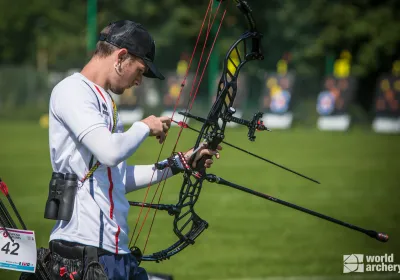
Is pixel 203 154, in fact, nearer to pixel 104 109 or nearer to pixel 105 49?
pixel 104 109

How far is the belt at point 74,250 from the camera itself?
12.4ft

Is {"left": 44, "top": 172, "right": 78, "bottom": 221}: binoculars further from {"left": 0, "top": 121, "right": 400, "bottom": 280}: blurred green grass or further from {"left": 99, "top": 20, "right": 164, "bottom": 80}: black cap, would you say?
{"left": 0, "top": 121, "right": 400, "bottom": 280}: blurred green grass

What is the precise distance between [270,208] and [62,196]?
29.4 ft

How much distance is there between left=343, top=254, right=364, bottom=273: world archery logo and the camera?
794cm

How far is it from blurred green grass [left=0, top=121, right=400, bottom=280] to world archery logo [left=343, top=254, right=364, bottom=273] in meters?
0.12

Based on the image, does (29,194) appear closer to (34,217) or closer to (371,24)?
(34,217)

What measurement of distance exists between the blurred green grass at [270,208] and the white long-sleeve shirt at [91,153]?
4.00 m

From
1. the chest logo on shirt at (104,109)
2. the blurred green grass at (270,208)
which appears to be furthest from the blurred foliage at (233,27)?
the chest logo on shirt at (104,109)

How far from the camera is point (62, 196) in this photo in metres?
3.75

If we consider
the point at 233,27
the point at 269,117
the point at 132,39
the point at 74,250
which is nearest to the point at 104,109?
the point at 132,39

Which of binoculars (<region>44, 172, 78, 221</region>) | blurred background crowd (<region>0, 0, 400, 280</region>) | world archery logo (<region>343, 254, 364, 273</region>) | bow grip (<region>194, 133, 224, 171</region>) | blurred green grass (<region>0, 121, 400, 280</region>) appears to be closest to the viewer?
binoculars (<region>44, 172, 78, 221</region>)

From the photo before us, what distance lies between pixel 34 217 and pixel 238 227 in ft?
9.48

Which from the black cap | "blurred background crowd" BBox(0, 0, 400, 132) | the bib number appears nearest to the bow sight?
the black cap

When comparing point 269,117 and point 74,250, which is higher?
point 269,117
